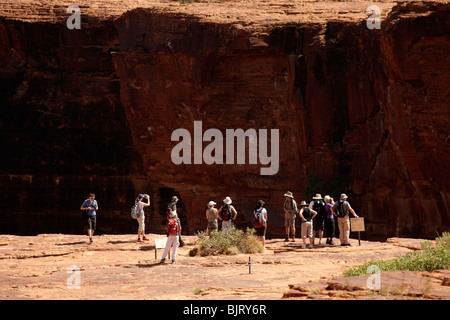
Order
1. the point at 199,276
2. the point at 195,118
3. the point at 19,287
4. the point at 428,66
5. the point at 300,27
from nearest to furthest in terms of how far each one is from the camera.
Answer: the point at 19,287
the point at 199,276
the point at 428,66
the point at 300,27
the point at 195,118

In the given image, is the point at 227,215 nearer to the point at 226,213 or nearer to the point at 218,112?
the point at 226,213

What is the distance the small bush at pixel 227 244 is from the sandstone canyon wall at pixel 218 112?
34.0 feet

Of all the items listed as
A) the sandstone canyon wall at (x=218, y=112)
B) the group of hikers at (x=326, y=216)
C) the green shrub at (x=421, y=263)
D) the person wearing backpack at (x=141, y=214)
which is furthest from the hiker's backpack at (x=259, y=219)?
the sandstone canyon wall at (x=218, y=112)

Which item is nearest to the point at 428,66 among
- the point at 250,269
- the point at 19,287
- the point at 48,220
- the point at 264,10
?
the point at 264,10

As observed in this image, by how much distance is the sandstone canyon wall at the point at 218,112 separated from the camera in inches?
973

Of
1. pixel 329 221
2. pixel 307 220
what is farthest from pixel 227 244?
pixel 329 221

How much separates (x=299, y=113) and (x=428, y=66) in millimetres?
8259

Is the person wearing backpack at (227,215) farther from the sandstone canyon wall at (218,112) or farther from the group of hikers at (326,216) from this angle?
the sandstone canyon wall at (218,112)

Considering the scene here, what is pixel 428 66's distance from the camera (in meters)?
22.7

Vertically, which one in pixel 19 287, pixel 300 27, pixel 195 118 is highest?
pixel 300 27

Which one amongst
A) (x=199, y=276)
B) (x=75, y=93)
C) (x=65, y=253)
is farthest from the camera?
(x=75, y=93)

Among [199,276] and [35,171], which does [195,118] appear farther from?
[199,276]

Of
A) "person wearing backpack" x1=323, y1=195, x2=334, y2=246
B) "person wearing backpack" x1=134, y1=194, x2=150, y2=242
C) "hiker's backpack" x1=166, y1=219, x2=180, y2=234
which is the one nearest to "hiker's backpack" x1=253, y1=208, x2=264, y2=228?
"person wearing backpack" x1=323, y1=195, x2=334, y2=246

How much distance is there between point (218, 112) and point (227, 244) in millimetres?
15374
